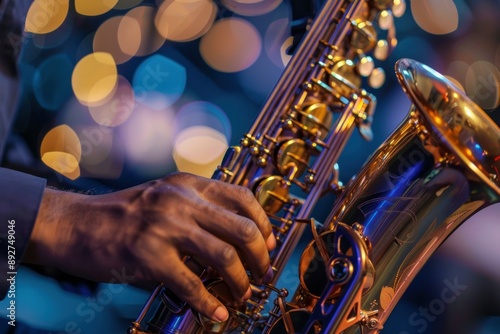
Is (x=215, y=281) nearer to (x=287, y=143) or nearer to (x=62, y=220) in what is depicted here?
(x=62, y=220)

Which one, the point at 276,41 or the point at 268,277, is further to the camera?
the point at 276,41

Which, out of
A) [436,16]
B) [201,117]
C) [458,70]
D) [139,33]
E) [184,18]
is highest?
[436,16]

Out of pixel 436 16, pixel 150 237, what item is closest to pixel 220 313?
pixel 150 237

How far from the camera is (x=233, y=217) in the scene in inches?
36.1

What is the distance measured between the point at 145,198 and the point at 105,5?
8.63ft

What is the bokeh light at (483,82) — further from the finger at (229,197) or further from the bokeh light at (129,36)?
the finger at (229,197)

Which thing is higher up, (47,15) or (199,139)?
(47,15)

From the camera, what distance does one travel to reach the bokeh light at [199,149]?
313 cm

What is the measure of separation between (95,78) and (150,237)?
8.39 feet

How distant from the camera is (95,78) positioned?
10.8ft

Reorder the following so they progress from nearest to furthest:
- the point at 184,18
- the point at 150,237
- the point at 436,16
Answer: the point at 150,237
the point at 436,16
the point at 184,18

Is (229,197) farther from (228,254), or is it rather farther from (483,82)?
(483,82)

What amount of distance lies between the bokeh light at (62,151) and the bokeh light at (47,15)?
0.52 m

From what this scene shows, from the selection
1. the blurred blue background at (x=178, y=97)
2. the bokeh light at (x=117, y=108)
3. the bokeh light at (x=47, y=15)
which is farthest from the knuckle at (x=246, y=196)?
the bokeh light at (x=47, y=15)
